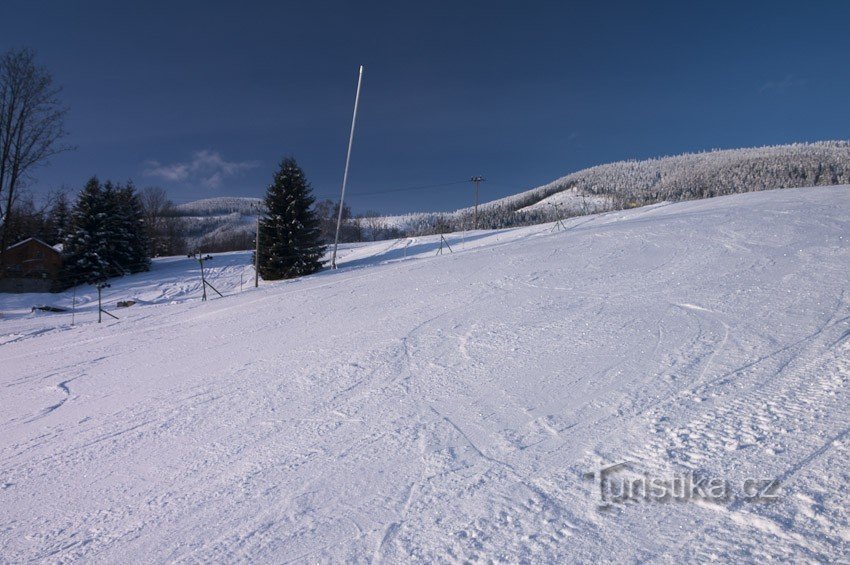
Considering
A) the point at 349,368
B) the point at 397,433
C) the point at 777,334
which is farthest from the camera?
the point at 349,368

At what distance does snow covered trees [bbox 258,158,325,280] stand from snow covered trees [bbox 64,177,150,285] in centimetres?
1554

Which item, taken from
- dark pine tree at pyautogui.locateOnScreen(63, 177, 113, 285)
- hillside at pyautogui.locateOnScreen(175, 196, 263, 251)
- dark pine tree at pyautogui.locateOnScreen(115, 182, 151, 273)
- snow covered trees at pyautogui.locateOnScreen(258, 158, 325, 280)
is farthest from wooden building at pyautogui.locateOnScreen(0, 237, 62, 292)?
hillside at pyautogui.locateOnScreen(175, 196, 263, 251)

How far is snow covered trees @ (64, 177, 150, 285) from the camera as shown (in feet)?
115

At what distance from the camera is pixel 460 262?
1389 centimetres

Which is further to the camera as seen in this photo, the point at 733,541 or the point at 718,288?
the point at 718,288

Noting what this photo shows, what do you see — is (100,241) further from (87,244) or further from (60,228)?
(60,228)

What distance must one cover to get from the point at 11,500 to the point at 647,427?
5049 mm

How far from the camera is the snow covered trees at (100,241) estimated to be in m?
35.0

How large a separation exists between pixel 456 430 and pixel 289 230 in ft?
91.3

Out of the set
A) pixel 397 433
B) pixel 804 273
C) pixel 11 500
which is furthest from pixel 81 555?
pixel 804 273

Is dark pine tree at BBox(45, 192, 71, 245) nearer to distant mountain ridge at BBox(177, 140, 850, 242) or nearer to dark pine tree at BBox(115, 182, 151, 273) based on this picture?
dark pine tree at BBox(115, 182, 151, 273)

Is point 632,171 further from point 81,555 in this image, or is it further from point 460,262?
point 81,555

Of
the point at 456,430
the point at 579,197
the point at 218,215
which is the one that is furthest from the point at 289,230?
the point at 218,215

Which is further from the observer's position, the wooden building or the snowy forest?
the snowy forest
